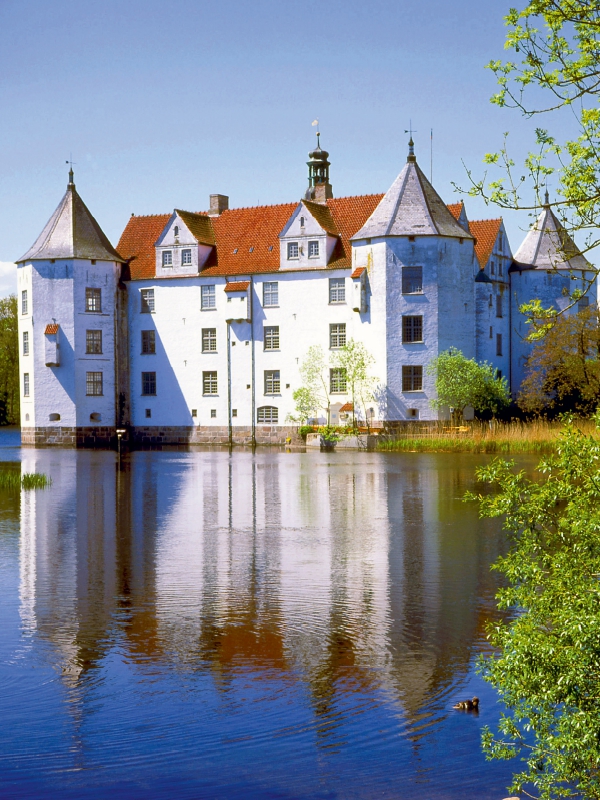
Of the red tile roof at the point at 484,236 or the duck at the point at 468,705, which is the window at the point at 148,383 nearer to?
the red tile roof at the point at 484,236

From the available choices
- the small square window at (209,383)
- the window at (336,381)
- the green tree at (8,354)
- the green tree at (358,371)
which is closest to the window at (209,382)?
the small square window at (209,383)

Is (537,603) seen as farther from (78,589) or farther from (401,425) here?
(401,425)

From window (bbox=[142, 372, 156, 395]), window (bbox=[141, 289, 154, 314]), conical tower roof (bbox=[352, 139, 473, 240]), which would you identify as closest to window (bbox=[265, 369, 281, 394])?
window (bbox=[142, 372, 156, 395])

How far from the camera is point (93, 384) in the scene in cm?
6275

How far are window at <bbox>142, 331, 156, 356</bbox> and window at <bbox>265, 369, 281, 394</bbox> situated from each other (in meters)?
7.92

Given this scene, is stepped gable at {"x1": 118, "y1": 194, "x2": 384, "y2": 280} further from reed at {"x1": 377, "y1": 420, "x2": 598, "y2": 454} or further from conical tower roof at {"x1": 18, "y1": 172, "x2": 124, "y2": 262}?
reed at {"x1": 377, "y1": 420, "x2": 598, "y2": 454}

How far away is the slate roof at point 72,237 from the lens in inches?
2461

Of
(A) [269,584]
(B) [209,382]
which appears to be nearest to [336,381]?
(B) [209,382]

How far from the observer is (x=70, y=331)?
61844 mm

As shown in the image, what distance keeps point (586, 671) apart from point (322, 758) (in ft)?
7.50

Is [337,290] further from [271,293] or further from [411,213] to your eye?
[411,213]

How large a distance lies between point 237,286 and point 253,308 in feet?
5.28

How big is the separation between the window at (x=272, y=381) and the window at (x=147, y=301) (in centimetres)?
884

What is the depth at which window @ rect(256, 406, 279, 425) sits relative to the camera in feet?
199
